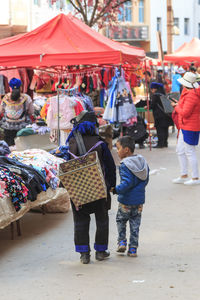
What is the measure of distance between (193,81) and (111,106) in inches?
137

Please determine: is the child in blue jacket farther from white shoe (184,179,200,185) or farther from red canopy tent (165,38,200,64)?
red canopy tent (165,38,200,64)

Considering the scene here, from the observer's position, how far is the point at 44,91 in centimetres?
1728

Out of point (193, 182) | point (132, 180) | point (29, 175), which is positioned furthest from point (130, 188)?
point (193, 182)

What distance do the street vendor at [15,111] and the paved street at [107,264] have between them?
415 centimetres

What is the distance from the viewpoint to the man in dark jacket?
6.86 meters

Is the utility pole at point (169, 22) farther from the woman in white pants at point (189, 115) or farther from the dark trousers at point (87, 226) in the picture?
the dark trousers at point (87, 226)

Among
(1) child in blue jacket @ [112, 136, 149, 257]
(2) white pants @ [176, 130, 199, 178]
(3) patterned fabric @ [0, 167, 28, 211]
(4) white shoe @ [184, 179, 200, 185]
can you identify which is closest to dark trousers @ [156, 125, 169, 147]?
(2) white pants @ [176, 130, 199, 178]

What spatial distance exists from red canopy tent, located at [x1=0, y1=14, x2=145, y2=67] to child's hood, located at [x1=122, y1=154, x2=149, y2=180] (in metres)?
5.99

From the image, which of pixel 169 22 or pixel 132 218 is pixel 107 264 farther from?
pixel 169 22

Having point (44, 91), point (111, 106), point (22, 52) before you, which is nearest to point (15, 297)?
point (22, 52)

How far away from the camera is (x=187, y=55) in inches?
1115

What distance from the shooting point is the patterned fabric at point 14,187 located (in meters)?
7.41

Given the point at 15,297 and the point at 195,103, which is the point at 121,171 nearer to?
the point at 15,297

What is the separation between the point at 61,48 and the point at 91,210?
6.57 metres
